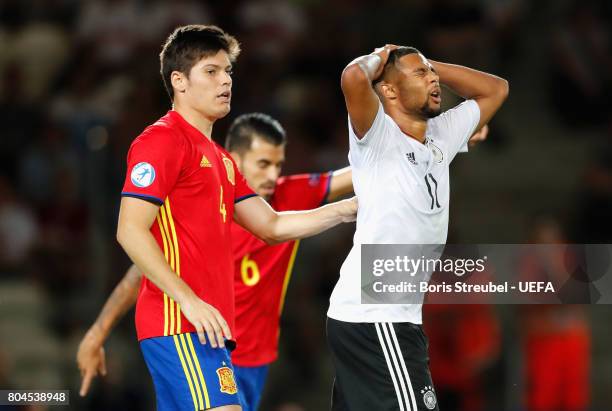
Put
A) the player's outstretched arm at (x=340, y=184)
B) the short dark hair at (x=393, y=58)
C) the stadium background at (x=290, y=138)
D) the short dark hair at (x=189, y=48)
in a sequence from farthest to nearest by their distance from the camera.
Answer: the stadium background at (x=290, y=138) < the player's outstretched arm at (x=340, y=184) < the short dark hair at (x=393, y=58) < the short dark hair at (x=189, y=48)

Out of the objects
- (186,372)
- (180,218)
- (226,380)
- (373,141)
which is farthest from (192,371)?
(373,141)

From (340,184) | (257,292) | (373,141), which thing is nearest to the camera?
(373,141)

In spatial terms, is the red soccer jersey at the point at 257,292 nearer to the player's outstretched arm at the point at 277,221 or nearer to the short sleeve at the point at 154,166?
the player's outstretched arm at the point at 277,221

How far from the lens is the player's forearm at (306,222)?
17.8 ft

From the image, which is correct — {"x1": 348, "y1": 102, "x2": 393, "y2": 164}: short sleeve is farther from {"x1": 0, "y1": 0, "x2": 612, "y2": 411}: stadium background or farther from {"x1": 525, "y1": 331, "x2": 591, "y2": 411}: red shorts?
{"x1": 525, "y1": 331, "x2": 591, "y2": 411}: red shorts

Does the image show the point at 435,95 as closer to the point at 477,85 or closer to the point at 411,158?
the point at 411,158

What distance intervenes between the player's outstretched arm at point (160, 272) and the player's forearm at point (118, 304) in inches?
34.9

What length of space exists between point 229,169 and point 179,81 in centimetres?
49

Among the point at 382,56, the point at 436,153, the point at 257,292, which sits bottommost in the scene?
the point at 257,292

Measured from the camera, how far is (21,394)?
6.93m

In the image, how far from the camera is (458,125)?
5.55 meters

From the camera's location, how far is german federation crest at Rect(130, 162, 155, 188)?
482 centimetres

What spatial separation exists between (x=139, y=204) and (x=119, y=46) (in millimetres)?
7327

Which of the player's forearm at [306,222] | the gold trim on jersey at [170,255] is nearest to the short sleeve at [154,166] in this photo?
the gold trim on jersey at [170,255]
